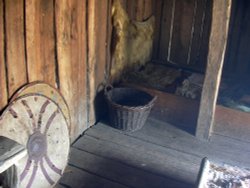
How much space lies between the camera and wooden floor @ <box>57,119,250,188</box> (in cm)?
271

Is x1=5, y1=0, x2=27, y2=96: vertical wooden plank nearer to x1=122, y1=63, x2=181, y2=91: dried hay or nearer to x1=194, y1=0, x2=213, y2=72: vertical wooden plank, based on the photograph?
x1=122, y1=63, x2=181, y2=91: dried hay

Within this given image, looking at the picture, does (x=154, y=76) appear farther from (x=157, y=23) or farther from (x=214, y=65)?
(x=214, y=65)

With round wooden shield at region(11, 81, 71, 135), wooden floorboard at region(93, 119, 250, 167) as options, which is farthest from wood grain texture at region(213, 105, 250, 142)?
round wooden shield at region(11, 81, 71, 135)

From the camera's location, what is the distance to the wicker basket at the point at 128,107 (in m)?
3.23

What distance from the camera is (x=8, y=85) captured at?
2.22 meters

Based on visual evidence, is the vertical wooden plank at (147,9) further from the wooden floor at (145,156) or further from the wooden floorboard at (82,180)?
the wooden floorboard at (82,180)

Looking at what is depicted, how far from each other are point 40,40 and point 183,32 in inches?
90.1

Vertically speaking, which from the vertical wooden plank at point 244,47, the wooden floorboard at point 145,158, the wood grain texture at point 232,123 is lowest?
the wooden floorboard at point 145,158

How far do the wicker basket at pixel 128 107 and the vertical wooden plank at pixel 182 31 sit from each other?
3.69 feet

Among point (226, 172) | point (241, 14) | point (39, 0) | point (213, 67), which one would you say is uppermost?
point (39, 0)

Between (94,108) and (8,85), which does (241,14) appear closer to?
(94,108)

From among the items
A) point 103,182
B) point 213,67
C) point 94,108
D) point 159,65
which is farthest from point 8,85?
point 159,65

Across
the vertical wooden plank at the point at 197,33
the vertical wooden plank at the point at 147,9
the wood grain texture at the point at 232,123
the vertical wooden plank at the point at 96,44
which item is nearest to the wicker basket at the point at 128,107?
the vertical wooden plank at the point at 96,44

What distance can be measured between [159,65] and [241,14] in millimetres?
1068
